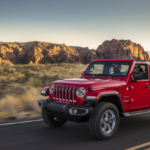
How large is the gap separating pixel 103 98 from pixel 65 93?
91cm

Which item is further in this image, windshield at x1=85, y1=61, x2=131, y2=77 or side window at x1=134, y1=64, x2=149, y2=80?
side window at x1=134, y1=64, x2=149, y2=80

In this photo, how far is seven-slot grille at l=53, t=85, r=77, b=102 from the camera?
16.4ft

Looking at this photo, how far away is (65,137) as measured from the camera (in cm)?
516

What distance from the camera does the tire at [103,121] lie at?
183 inches

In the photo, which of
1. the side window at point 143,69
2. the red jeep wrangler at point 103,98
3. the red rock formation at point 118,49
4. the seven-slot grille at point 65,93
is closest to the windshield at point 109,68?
the red jeep wrangler at point 103,98

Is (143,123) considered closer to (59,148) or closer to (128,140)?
(128,140)

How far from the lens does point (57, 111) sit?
510cm

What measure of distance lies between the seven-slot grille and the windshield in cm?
130

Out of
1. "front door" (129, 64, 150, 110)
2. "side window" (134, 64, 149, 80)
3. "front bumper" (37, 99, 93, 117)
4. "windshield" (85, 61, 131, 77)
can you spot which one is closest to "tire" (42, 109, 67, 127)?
"front bumper" (37, 99, 93, 117)

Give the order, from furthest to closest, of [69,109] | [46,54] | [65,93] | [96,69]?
[46,54] → [96,69] → [65,93] → [69,109]

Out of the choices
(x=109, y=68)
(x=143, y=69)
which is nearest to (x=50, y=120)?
(x=109, y=68)

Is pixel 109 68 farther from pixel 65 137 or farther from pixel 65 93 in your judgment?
pixel 65 137

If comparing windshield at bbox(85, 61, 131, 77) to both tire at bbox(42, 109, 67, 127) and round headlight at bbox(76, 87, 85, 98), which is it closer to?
round headlight at bbox(76, 87, 85, 98)

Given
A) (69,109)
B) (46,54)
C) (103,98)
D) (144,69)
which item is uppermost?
(46,54)
